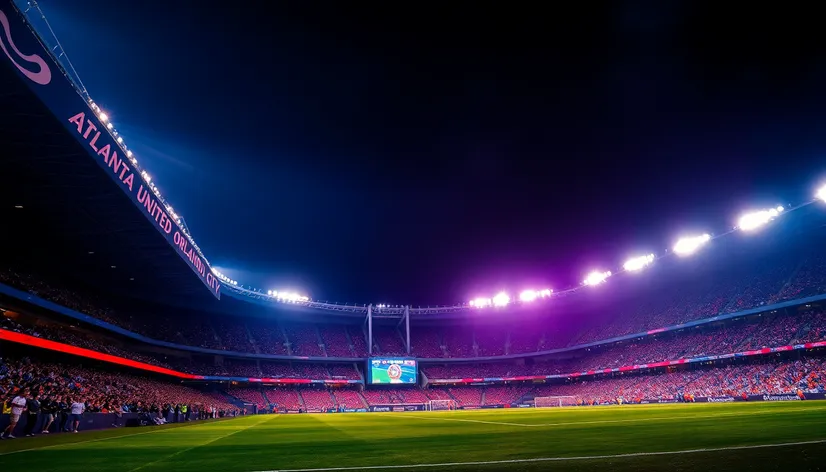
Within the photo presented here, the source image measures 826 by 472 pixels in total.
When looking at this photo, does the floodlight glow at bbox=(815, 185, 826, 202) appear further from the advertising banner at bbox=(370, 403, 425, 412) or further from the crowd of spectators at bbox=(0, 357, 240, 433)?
the advertising banner at bbox=(370, 403, 425, 412)

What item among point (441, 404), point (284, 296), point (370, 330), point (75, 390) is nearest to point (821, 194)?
point (441, 404)

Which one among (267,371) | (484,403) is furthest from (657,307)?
(267,371)

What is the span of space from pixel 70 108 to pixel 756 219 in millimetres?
50143

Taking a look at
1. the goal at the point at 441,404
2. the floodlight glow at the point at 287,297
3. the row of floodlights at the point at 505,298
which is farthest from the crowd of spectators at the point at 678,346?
the floodlight glow at the point at 287,297

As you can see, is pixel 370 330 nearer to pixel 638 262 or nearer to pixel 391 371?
pixel 391 371

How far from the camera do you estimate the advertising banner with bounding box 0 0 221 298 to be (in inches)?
526

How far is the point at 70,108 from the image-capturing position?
16.9 meters

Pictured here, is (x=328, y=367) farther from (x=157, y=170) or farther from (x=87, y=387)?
(x=87, y=387)

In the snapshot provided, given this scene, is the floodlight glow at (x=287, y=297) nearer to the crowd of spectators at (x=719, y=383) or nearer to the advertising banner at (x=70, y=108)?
the advertising banner at (x=70, y=108)

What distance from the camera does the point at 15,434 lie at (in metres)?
15.3

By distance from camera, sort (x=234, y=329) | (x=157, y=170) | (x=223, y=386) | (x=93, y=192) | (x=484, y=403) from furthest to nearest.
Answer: (x=484, y=403), (x=234, y=329), (x=223, y=386), (x=157, y=170), (x=93, y=192)

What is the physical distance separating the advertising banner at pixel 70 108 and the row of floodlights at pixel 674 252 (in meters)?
47.0

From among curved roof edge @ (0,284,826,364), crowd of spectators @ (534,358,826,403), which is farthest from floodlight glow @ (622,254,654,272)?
crowd of spectators @ (534,358,826,403)

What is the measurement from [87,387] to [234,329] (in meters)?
37.9
